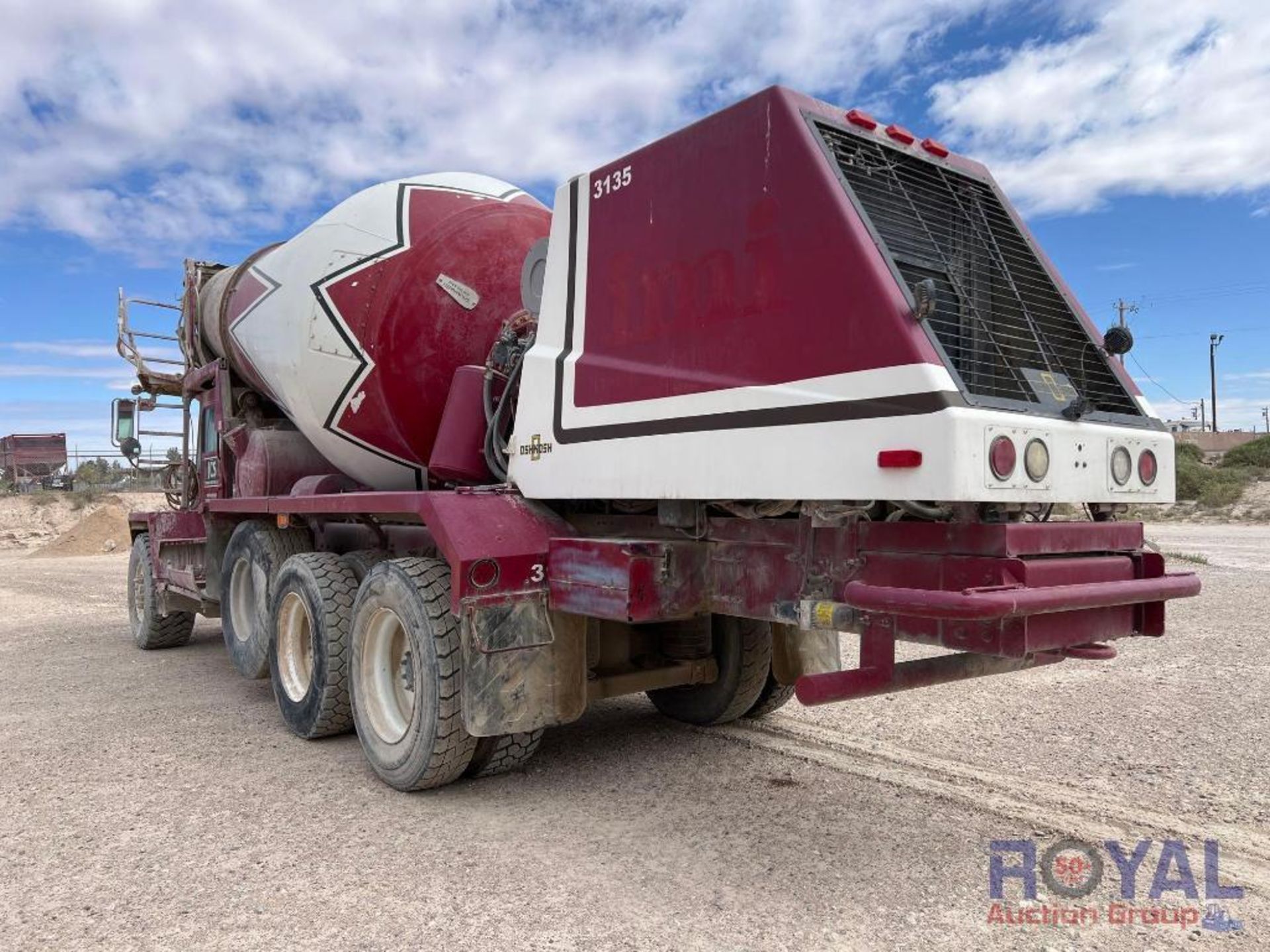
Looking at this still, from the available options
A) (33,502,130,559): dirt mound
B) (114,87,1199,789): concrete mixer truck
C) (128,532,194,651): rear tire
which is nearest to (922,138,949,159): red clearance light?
(114,87,1199,789): concrete mixer truck

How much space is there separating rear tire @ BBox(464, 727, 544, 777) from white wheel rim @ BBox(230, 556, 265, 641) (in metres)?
3.20

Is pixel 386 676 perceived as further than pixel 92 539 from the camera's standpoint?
No

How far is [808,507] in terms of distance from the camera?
3512 mm

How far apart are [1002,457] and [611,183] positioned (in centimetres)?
217

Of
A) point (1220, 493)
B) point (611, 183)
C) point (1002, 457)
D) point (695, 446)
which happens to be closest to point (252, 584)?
point (611, 183)

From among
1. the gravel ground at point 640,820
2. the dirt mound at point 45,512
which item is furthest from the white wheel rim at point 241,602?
the dirt mound at point 45,512

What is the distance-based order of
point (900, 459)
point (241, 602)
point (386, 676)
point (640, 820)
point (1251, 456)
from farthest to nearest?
point (1251, 456), point (241, 602), point (386, 676), point (640, 820), point (900, 459)

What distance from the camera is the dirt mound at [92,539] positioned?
26094 millimetres

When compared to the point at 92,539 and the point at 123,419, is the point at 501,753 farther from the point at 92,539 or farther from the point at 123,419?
the point at 92,539

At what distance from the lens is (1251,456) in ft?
116

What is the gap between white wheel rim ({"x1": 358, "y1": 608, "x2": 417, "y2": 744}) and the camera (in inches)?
193

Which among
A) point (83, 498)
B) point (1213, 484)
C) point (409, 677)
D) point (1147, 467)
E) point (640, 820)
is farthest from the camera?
point (83, 498)

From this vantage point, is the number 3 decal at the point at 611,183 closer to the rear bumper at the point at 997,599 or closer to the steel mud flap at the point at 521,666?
the steel mud flap at the point at 521,666

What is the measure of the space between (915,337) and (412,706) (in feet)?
10.0
